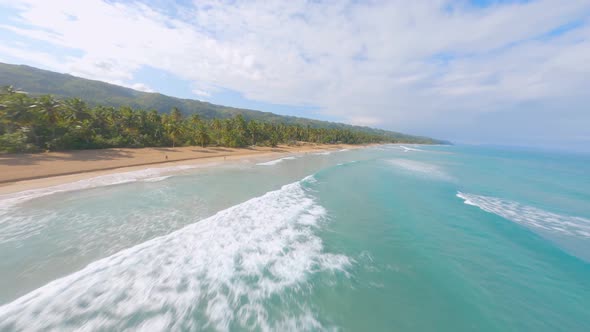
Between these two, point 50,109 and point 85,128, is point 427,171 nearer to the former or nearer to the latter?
point 85,128

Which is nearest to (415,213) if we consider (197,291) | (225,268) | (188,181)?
(225,268)

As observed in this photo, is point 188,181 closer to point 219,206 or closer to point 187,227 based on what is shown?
point 219,206

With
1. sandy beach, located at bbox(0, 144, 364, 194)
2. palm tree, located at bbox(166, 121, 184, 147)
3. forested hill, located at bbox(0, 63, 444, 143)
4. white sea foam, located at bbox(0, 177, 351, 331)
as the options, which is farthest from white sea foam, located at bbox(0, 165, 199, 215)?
forested hill, located at bbox(0, 63, 444, 143)

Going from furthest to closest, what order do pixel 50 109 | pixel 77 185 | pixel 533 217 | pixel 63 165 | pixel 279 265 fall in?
pixel 50 109 < pixel 63 165 < pixel 77 185 < pixel 533 217 < pixel 279 265

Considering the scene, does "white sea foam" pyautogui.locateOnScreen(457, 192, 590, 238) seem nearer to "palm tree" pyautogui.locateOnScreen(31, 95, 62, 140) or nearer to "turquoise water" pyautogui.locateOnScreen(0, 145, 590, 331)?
"turquoise water" pyautogui.locateOnScreen(0, 145, 590, 331)

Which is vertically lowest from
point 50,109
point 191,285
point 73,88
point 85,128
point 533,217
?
point 191,285

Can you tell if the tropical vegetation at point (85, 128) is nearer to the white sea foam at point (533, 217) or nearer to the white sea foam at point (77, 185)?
the white sea foam at point (77, 185)

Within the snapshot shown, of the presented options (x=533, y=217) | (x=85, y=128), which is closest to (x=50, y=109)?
(x=85, y=128)
